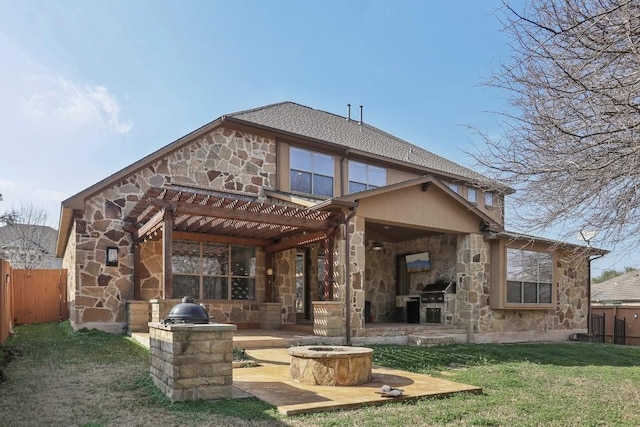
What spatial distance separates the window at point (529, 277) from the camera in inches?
552

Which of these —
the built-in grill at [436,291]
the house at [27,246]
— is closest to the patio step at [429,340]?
the built-in grill at [436,291]

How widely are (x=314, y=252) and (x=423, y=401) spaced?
350 inches

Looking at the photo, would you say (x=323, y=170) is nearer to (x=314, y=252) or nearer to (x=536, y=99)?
(x=314, y=252)

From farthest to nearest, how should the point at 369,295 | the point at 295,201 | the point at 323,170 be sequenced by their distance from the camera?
the point at 369,295, the point at 323,170, the point at 295,201

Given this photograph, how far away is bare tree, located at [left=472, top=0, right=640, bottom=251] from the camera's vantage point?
3.91 meters

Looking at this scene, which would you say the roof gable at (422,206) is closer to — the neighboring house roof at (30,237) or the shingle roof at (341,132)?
the shingle roof at (341,132)

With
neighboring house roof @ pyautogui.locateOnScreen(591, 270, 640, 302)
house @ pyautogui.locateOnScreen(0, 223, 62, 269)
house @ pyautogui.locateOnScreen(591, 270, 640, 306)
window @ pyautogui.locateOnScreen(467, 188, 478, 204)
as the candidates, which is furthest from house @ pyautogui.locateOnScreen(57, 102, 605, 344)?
house @ pyautogui.locateOnScreen(0, 223, 62, 269)

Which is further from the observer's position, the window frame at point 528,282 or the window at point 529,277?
the window at point 529,277

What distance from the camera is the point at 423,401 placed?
5.94 meters

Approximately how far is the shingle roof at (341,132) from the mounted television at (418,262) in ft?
9.52

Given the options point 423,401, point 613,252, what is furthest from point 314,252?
point 613,252

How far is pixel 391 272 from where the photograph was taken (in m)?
16.4

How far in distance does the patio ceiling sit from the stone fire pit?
151 inches

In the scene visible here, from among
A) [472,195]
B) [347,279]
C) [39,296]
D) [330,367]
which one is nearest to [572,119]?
[330,367]
